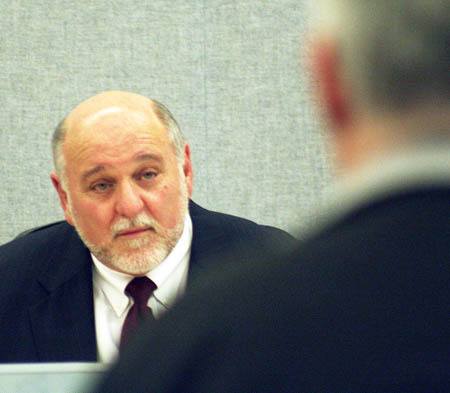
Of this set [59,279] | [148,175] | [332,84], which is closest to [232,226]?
[148,175]

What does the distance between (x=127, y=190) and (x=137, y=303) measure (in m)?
0.18

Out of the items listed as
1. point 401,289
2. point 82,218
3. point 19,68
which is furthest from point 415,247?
point 19,68

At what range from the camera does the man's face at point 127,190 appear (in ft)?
4.70

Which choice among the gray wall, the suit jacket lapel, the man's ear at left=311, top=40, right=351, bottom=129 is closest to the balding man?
the suit jacket lapel

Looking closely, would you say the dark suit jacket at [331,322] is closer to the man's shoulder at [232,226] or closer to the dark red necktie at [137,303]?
the dark red necktie at [137,303]

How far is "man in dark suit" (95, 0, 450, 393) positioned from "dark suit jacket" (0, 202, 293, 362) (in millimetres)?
857

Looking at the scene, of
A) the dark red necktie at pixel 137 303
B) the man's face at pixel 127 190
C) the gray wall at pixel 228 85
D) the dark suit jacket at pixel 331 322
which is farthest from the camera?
the gray wall at pixel 228 85

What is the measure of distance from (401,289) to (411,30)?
0.10m

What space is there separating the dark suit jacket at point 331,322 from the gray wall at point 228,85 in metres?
1.48

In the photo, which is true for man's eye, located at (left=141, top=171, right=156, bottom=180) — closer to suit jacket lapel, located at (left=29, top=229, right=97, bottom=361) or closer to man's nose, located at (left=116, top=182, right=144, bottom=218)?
man's nose, located at (left=116, top=182, right=144, bottom=218)

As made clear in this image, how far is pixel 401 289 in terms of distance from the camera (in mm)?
355

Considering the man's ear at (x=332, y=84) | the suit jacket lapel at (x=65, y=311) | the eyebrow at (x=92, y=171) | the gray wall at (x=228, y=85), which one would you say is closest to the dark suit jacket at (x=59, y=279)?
the suit jacket lapel at (x=65, y=311)

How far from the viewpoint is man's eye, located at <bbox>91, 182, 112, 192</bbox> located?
58.1 inches

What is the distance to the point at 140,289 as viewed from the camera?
54.8 inches
